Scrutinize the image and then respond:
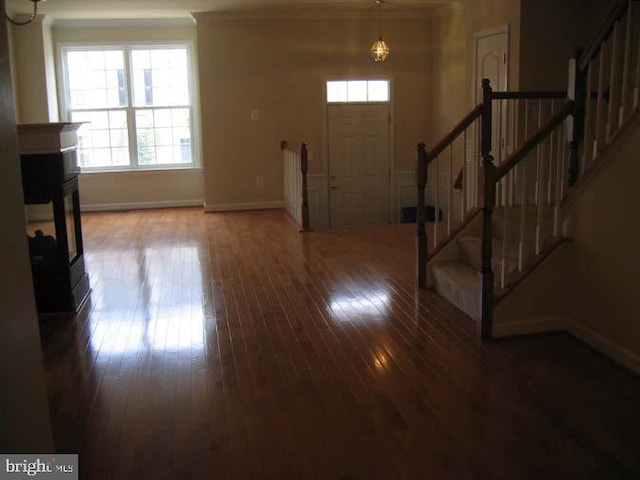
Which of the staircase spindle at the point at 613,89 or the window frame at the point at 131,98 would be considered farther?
the window frame at the point at 131,98

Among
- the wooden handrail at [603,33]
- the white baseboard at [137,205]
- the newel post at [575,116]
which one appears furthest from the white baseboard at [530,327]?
the white baseboard at [137,205]

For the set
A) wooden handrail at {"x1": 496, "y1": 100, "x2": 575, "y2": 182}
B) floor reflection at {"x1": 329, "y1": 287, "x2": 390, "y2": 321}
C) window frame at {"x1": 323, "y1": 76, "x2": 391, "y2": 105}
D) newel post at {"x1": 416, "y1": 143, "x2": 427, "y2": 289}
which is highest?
window frame at {"x1": 323, "y1": 76, "x2": 391, "y2": 105}

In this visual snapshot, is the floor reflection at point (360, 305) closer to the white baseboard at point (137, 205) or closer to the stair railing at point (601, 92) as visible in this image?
the stair railing at point (601, 92)

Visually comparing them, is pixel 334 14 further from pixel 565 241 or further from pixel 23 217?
pixel 23 217

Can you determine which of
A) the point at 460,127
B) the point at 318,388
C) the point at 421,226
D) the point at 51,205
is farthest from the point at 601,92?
the point at 51,205

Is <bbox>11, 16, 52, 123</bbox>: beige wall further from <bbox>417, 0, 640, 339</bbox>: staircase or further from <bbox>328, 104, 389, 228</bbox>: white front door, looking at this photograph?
<bbox>417, 0, 640, 339</bbox>: staircase

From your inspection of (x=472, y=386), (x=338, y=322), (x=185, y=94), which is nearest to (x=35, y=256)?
(x=338, y=322)

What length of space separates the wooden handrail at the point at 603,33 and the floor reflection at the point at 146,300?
3.08 metres

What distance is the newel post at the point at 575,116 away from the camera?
4.12 m

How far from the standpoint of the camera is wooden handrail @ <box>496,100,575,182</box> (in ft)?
13.1

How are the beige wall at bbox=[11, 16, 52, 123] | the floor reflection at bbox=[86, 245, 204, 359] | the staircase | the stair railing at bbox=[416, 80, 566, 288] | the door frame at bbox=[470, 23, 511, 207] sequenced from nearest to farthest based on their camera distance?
1. the staircase
2. the floor reflection at bbox=[86, 245, 204, 359]
3. the stair railing at bbox=[416, 80, 566, 288]
4. the door frame at bbox=[470, 23, 511, 207]
5. the beige wall at bbox=[11, 16, 52, 123]

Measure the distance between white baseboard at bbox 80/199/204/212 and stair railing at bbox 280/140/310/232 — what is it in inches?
65.2

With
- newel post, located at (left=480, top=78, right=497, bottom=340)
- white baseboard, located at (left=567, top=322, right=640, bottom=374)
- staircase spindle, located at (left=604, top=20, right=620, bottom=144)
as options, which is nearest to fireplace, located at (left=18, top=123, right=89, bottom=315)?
newel post, located at (left=480, top=78, right=497, bottom=340)

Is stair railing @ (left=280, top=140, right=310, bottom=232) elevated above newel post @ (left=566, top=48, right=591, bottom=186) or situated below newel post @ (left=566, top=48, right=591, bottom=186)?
below
